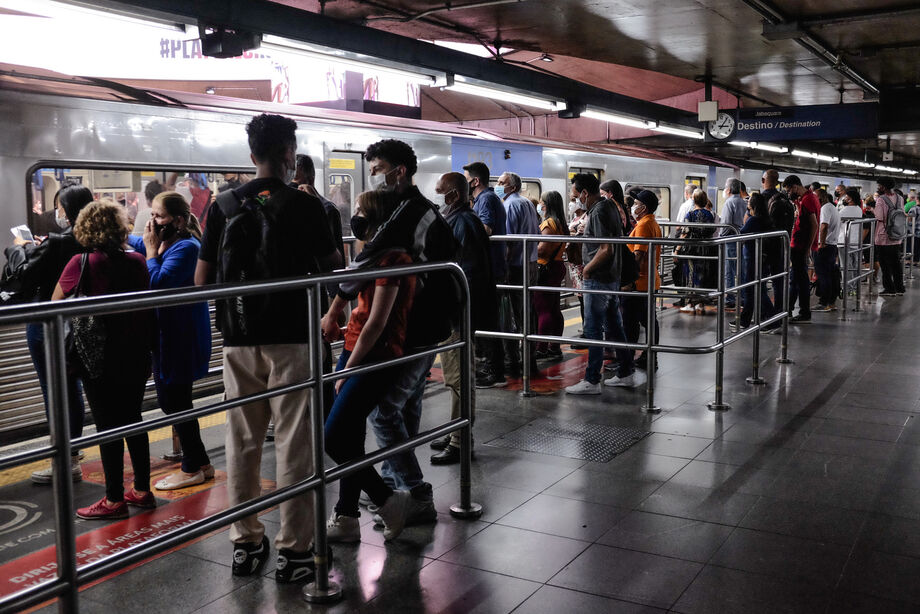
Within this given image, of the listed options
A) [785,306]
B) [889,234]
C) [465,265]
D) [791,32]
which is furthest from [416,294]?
[889,234]

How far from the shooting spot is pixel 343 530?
3512mm

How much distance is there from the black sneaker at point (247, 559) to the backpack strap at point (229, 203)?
4.19ft

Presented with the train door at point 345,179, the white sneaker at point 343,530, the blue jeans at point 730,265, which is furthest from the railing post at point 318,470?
the blue jeans at point 730,265

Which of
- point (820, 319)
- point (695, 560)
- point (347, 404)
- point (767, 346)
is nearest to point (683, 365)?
point (767, 346)

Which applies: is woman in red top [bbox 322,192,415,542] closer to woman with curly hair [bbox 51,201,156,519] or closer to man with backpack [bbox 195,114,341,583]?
man with backpack [bbox 195,114,341,583]

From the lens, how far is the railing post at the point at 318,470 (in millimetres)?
2871

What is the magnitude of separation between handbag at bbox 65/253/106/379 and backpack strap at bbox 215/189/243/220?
3.41ft

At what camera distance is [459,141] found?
9.59m

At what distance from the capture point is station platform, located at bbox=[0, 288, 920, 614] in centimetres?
303

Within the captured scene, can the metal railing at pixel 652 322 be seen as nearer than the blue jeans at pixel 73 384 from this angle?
No

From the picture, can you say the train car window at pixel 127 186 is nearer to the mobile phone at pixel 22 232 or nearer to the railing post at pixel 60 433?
the mobile phone at pixel 22 232

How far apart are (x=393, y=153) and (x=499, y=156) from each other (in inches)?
277

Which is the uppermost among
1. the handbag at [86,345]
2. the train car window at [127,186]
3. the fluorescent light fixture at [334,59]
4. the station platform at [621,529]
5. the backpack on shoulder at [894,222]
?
the fluorescent light fixture at [334,59]

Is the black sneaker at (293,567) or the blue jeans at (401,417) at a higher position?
the blue jeans at (401,417)
